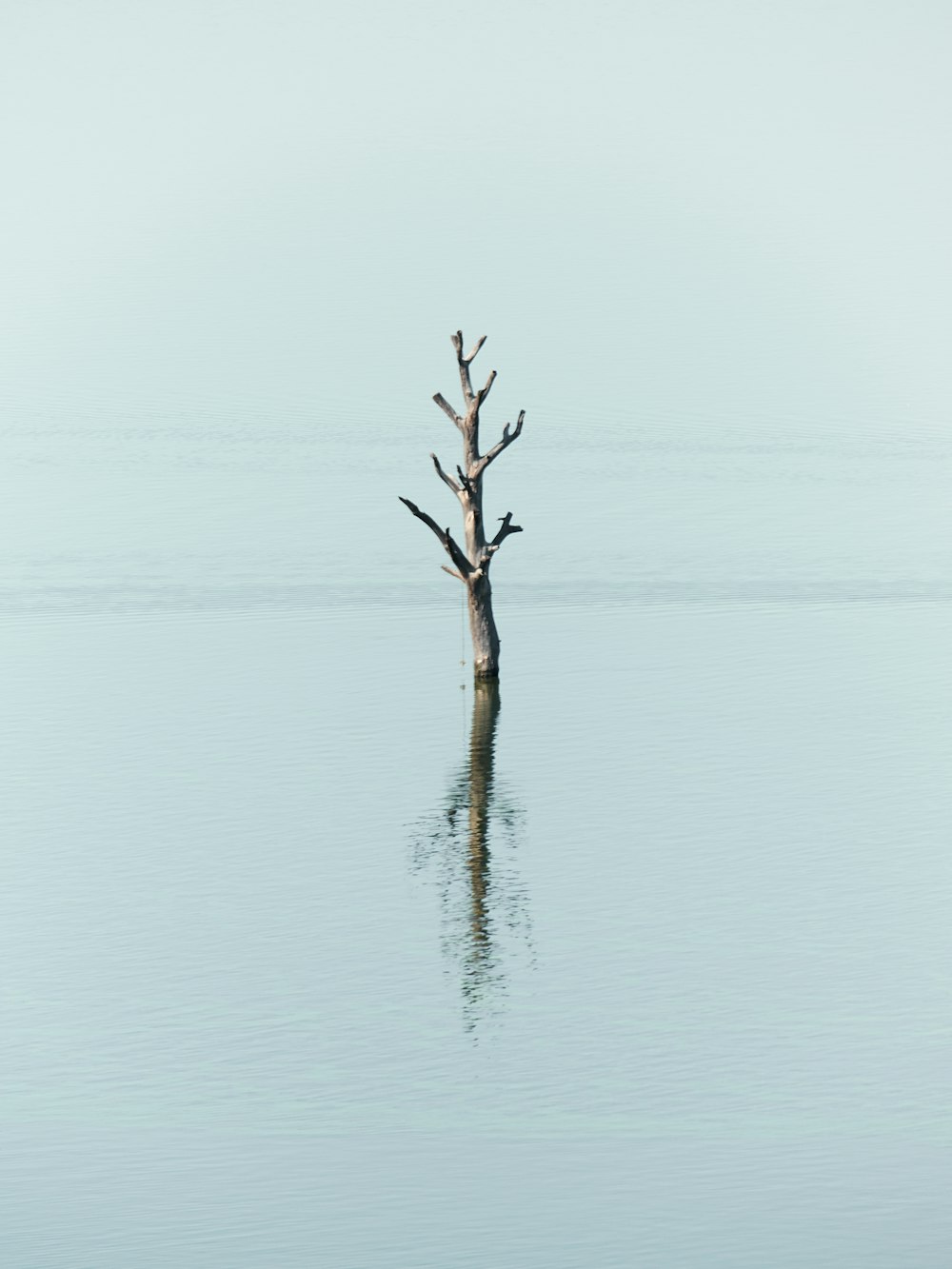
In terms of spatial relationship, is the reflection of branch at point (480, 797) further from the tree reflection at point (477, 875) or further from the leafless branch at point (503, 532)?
the leafless branch at point (503, 532)

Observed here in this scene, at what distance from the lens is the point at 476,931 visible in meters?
23.8

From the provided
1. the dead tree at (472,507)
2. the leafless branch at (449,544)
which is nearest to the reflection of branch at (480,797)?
the dead tree at (472,507)

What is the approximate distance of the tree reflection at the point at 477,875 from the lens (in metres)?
22.1

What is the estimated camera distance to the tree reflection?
871 inches

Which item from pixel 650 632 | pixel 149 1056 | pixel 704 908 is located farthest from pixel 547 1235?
pixel 650 632

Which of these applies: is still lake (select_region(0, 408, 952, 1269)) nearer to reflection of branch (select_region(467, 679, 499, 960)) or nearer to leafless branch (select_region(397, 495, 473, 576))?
reflection of branch (select_region(467, 679, 499, 960))

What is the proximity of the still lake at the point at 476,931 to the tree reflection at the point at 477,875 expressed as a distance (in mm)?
97

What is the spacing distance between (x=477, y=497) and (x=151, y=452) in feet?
249

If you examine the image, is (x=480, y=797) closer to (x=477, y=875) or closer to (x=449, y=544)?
(x=477, y=875)

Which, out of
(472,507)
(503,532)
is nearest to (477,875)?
(472,507)

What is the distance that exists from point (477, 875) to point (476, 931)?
280 centimetres

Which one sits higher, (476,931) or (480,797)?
(480,797)

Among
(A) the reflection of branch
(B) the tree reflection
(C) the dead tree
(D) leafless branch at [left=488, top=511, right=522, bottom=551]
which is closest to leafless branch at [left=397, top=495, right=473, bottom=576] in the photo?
(C) the dead tree

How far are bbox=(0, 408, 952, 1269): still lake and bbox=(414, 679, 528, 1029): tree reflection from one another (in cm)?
10
